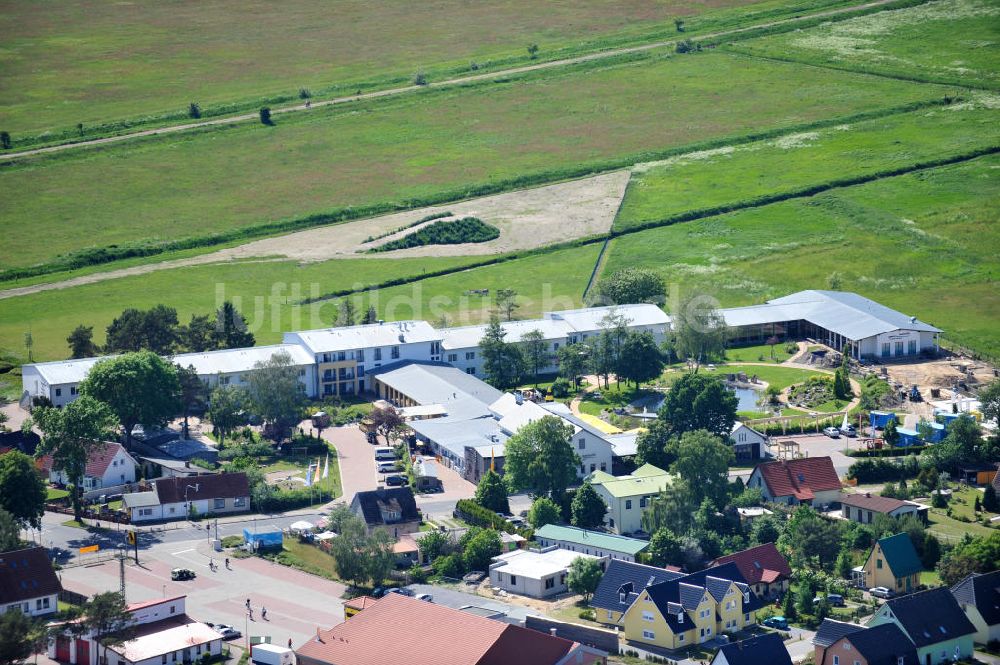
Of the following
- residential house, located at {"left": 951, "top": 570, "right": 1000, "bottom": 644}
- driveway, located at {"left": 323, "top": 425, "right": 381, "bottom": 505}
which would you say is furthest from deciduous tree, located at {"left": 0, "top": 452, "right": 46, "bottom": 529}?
residential house, located at {"left": 951, "top": 570, "right": 1000, "bottom": 644}

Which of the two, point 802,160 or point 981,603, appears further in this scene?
point 802,160

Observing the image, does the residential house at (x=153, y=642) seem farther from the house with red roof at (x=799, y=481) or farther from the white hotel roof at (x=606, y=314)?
the white hotel roof at (x=606, y=314)

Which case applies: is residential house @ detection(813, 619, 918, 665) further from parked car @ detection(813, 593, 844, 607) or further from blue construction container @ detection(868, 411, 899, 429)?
blue construction container @ detection(868, 411, 899, 429)

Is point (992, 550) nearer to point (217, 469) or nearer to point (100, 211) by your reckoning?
point (217, 469)

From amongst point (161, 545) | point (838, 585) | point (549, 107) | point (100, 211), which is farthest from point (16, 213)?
point (838, 585)

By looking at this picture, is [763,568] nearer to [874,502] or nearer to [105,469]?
[874,502]

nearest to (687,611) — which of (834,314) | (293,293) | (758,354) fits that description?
(758,354)

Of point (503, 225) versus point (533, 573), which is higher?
point (503, 225)
